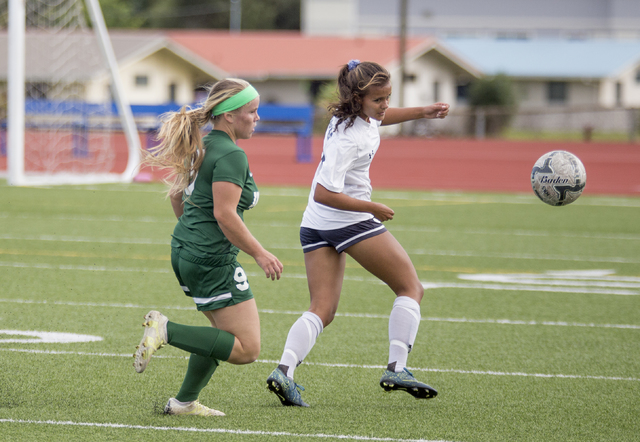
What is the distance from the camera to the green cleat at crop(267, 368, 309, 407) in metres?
4.39

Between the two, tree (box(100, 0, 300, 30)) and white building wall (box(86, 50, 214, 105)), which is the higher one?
tree (box(100, 0, 300, 30))

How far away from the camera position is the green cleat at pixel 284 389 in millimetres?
4387

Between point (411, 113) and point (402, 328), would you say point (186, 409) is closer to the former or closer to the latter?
point (402, 328)

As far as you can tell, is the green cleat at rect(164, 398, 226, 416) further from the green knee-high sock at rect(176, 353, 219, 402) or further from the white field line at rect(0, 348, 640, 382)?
the white field line at rect(0, 348, 640, 382)

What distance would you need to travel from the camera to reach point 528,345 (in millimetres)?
6219

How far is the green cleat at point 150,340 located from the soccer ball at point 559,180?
2829 mm

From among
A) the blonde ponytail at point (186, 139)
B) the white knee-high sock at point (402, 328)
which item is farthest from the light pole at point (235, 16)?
the blonde ponytail at point (186, 139)

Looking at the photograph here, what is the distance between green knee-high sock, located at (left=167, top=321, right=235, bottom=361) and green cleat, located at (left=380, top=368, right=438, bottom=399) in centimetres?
97

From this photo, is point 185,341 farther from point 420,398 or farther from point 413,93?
point 413,93

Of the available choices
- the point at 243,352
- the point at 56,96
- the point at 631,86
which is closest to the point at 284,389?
the point at 243,352

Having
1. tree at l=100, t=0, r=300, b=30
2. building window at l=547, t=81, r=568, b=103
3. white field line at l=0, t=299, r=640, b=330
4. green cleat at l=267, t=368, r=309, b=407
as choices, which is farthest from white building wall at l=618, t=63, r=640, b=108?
green cleat at l=267, t=368, r=309, b=407

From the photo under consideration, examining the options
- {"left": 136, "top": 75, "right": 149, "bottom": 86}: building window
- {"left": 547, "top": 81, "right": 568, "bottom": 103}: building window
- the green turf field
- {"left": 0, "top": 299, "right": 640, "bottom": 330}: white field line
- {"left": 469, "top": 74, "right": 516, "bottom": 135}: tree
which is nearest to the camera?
the green turf field

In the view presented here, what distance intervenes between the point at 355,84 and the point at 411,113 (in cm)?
81

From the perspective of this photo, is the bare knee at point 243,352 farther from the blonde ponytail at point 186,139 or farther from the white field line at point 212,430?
the blonde ponytail at point 186,139
